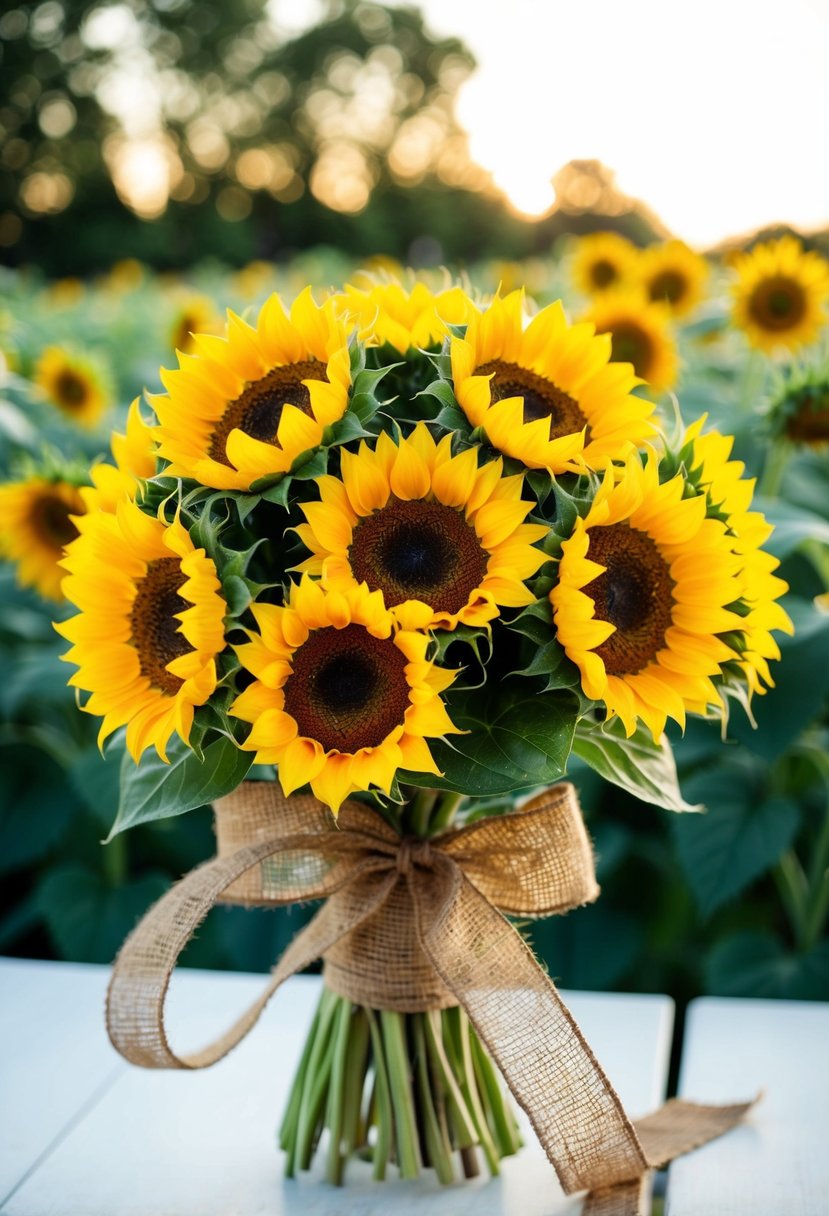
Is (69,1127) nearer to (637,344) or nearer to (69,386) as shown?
(637,344)

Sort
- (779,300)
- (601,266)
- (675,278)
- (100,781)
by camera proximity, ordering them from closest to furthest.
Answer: (100,781)
(779,300)
(675,278)
(601,266)

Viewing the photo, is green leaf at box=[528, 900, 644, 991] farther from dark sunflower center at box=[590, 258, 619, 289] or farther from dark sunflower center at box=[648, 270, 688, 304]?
dark sunflower center at box=[590, 258, 619, 289]

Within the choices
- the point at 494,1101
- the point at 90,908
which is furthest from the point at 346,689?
the point at 90,908

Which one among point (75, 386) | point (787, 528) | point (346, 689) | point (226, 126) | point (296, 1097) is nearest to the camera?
point (346, 689)

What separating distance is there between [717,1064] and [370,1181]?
27cm

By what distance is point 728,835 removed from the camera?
1431 mm

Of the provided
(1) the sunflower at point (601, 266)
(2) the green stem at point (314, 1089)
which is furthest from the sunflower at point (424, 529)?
(1) the sunflower at point (601, 266)

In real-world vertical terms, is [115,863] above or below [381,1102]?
below

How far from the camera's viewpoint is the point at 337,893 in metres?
0.80

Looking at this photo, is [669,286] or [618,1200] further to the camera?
[669,286]

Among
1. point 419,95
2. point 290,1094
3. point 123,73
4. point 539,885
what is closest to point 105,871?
point 290,1094

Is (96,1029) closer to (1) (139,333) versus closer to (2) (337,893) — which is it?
(2) (337,893)

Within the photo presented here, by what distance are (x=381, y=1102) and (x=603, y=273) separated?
1973mm

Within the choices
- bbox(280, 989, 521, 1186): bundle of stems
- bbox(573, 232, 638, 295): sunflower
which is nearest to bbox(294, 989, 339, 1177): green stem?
bbox(280, 989, 521, 1186): bundle of stems
